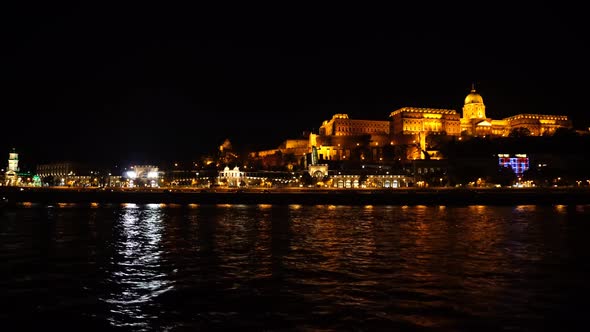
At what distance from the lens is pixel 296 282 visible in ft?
40.5

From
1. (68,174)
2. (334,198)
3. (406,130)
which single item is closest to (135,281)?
(334,198)

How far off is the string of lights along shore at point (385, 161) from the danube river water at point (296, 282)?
65652mm

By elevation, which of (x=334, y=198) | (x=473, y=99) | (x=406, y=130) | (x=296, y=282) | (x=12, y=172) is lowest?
(x=296, y=282)

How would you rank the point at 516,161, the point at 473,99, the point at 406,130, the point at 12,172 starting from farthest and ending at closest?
the point at 473,99 < the point at 12,172 < the point at 406,130 < the point at 516,161

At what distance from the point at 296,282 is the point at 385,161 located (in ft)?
298

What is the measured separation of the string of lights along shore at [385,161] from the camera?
3430 inches

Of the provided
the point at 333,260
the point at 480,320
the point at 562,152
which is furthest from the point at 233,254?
the point at 562,152

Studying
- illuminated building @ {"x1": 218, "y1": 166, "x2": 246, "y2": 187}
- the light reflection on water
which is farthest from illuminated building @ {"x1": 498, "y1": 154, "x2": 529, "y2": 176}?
the light reflection on water

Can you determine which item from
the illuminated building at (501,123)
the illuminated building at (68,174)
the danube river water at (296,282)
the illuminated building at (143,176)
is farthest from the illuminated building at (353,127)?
the danube river water at (296,282)

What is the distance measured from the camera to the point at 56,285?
477 inches

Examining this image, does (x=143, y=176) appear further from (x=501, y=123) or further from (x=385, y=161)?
(x=501, y=123)

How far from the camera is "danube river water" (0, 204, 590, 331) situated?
9.03 m

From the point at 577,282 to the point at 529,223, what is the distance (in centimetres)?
1912

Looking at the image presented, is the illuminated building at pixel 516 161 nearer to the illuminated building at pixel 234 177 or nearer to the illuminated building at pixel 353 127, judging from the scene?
the illuminated building at pixel 353 127
